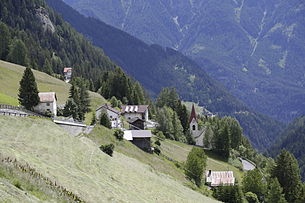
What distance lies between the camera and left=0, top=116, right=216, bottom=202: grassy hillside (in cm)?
3192

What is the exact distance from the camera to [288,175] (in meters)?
89.6

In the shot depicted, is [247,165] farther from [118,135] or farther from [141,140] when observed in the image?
[118,135]

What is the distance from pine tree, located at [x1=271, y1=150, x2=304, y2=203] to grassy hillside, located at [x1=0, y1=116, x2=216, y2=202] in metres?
49.2

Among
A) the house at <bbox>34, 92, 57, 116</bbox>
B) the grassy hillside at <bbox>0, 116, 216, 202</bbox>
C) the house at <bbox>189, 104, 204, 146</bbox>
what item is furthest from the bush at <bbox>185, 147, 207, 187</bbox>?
the house at <bbox>189, 104, 204, 146</bbox>

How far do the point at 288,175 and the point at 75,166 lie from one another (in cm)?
6413

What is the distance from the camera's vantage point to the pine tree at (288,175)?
3469 inches

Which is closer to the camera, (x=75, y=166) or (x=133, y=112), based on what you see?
(x=75, y=166)

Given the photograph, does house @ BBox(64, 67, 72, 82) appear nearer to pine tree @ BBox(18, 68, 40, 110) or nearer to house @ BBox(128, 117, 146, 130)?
house @ BBox(128, 117, 146, 130)

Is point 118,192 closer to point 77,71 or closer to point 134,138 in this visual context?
point 134,138

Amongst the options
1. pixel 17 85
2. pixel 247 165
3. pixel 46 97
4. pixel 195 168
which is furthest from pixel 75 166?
pixel 247 165

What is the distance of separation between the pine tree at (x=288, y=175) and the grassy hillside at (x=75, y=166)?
161ft

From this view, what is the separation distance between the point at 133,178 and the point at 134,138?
3462 cm

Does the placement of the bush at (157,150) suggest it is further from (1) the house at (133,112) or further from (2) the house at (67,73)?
(2) the house at (67,73)

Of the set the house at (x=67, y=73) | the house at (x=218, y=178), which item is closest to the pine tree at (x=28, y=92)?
the house at (x=218, y=178)
